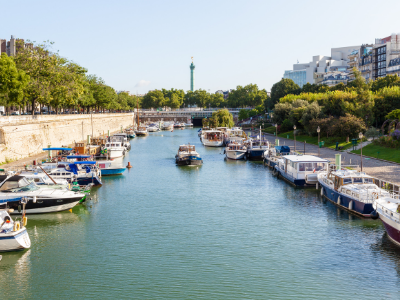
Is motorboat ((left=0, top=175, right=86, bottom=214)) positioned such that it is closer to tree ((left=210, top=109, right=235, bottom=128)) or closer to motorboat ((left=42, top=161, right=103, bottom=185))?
motorboat ((left=42, top=161, right=103, bottom=185))

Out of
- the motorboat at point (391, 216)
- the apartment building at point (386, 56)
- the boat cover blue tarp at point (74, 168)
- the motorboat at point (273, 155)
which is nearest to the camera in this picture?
the motorboat at point (391, 216)

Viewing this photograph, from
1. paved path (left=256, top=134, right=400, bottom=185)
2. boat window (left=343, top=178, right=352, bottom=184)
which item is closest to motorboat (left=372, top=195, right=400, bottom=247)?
boat window (left=343, top=178, right=352, bottom=184)

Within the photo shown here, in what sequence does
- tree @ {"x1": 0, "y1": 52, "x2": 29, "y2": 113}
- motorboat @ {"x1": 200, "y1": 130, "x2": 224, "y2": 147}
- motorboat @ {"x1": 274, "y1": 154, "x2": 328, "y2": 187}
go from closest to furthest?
motorboat @ {"x1": 274, "y1": 154, "x2": 328, "y2": 187} < tree @ {"x1": 0, "y1": 52, "x2": 29, "y2": 113} < motorboat @ {"x1": 200, "y1": 130, "x2": 224, "y2": 147}

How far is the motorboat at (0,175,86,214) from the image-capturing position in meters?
31.3

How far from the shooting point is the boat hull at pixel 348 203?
102ft

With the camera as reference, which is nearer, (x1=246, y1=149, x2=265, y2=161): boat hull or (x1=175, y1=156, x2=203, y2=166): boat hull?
(x1=175, y1=156, x2=203, y2=166): boat hull

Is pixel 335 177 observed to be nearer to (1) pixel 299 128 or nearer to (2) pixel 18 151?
(2) pixel 18 151

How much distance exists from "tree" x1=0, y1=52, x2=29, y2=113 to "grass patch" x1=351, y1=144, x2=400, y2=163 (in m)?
47.6

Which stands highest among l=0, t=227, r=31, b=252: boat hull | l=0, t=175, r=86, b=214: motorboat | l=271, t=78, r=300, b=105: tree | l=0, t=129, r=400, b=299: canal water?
l=271, t=78, r=300, b=105: tree

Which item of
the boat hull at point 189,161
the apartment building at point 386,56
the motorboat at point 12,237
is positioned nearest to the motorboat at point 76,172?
the motorboat at point 12,237

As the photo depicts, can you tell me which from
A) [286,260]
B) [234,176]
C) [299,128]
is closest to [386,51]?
[299,128]

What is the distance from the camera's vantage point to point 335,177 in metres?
36.1

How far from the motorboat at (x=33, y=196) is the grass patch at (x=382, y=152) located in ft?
117

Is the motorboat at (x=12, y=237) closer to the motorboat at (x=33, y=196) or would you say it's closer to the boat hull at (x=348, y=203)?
the motorboat at (x=33, y=196)
